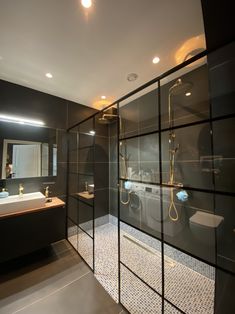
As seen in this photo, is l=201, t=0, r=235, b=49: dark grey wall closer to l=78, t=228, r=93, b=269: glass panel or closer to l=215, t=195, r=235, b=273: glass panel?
l=215, t=195, r=235, b=273: glass panel

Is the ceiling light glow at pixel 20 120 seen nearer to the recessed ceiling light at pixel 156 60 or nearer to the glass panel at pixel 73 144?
the glass panel at pixel 73 144

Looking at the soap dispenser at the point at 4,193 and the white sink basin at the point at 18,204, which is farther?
the soap dispenser at the point at 4,193

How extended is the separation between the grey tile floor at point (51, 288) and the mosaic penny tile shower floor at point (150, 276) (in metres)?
0.13

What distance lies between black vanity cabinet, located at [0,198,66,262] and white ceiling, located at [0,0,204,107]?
70.7 inches

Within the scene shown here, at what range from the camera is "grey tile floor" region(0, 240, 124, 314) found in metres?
1.33

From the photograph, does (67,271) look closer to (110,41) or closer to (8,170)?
(8,170)

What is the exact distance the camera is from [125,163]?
2688 millimetres

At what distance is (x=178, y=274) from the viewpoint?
67.6 inches

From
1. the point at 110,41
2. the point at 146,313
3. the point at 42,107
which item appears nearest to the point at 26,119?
the point at 42,107

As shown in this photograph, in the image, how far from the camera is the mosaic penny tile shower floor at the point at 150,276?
4.50 ft

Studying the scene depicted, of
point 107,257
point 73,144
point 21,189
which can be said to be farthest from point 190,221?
point 21,189

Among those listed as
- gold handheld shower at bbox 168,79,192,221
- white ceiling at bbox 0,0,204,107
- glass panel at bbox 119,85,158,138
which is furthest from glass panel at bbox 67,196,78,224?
white ceiling at bbox 0,0,204,107

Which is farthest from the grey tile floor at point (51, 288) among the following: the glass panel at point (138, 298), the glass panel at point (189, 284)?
the glass panel at point (189, 284)

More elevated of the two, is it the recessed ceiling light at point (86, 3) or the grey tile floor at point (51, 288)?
the recessed ceiling light at point (86, 3)
